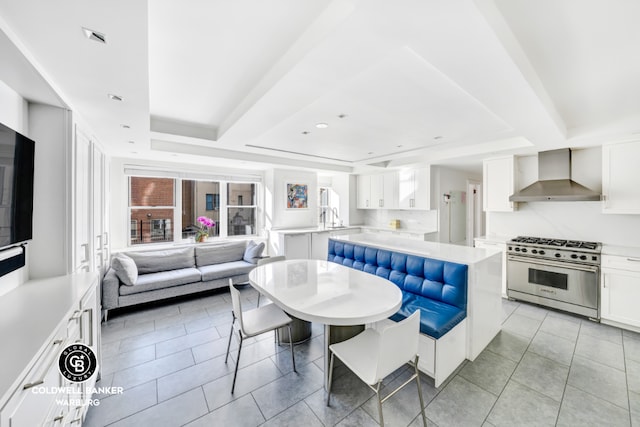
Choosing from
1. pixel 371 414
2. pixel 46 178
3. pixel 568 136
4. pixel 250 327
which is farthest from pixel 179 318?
pixel 568 136

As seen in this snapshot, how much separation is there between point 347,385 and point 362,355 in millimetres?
518

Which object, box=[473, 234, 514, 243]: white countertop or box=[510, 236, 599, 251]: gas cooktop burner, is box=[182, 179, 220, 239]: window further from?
box=[510, 236, 599, 251]: gas cooktop burner

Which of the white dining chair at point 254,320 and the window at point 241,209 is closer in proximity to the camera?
the white dining chair at point 254,320

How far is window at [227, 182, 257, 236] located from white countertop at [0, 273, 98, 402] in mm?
3601

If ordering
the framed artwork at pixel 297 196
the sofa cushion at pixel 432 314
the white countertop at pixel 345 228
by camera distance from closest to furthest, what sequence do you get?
the sofa cushion at pixel 432 314
the white countertop at pixel 345 228
the framed artwork at pixel 297 196

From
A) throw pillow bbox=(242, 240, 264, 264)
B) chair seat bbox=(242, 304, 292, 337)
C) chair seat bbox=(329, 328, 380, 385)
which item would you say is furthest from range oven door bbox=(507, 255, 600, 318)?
throw pillow bbox=(242, 240, 264, 264)

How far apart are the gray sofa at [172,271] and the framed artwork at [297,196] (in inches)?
60.7

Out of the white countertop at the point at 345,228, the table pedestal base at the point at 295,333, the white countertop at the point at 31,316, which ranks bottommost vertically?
the table pedestal base at the point at 295,333

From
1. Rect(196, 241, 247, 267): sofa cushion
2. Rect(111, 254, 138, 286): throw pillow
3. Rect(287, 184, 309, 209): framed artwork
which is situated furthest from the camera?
Rect(287, 184, 309, 209): framed artwork

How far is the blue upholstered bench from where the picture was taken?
2012 mm

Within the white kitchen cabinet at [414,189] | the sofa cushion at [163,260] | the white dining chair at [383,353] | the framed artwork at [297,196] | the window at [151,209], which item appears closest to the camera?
the white dining chair at [383,353]

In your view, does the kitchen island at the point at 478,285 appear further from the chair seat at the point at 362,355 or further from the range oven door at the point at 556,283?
the range oven door at the point at 556,283

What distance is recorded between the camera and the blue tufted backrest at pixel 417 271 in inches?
88.5

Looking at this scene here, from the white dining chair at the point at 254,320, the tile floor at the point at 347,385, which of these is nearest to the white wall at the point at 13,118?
the tile floor at the point at 347,385
